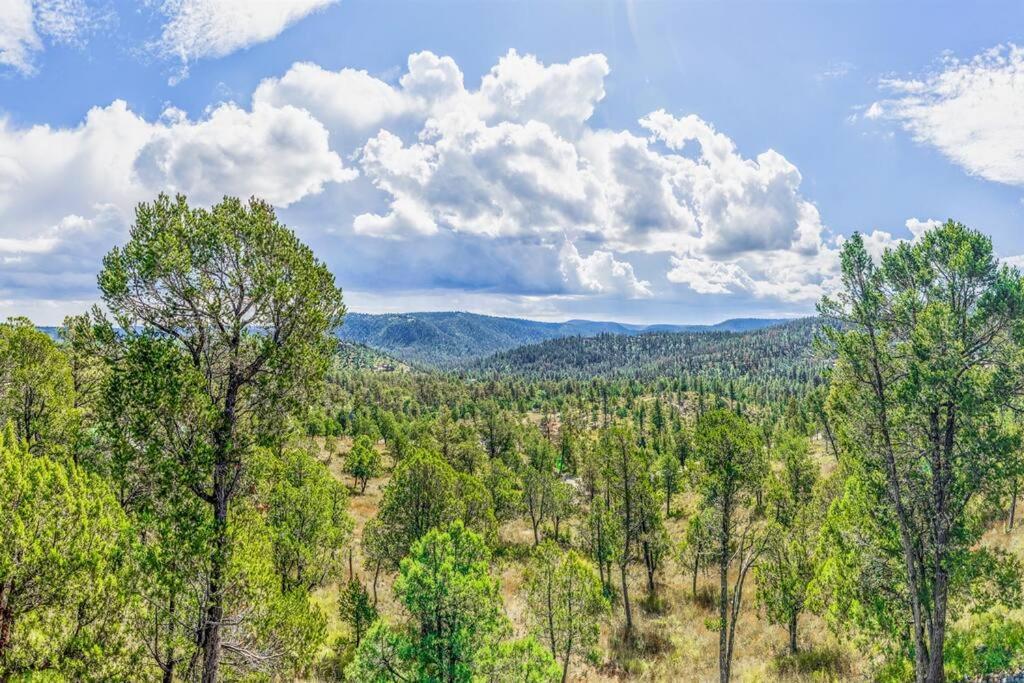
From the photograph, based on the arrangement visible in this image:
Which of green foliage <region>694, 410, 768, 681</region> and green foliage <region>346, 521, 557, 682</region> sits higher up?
green foliage <region>694, 410, 768, 681</region>

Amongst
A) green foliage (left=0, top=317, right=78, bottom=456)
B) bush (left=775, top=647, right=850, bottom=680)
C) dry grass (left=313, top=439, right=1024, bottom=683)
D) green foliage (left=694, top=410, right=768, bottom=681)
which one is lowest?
dry grass (left=313, top=439, right=1024, bottom=683)

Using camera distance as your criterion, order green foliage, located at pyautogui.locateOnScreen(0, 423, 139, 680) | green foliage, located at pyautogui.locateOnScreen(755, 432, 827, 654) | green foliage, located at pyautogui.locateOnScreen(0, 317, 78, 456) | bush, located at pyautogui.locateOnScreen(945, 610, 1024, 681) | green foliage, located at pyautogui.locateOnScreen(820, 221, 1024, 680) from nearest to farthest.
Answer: green foliage, located at pyautogui.locateOnScreen(0, 423, 139, 680) < green foliage, located at pyautogui.locateOnScreen(820, 221, 1024, 680) < bush, located at pyautogui.locateOnScreen(945, 610, 1024, 681) < green foliage, located at pyautogui.locateOnScreen(0, 317, 78, 456) < green foliage, located at pyautogui.locateOnScreen(755, 432, 827, 654)

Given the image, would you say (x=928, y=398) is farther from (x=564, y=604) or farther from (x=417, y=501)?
(x=417, y=501)

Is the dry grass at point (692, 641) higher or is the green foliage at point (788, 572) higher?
the green foliage at point (788, 572)

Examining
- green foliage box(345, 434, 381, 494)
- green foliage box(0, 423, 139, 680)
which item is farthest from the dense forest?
green foliage box(345, 434, 381, 494)

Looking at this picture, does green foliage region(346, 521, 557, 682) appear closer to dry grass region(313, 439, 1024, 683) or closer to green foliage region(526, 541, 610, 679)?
green foliage region(526, 541, 610, 679)

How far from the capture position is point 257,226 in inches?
446

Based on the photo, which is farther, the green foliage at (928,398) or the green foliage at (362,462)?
the green foliage at (362,462)

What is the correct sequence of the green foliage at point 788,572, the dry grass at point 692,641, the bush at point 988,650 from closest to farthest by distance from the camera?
1. the bush at point 988,650
2. the dry grass at point 692,641
3. the green foliage at point 788,572

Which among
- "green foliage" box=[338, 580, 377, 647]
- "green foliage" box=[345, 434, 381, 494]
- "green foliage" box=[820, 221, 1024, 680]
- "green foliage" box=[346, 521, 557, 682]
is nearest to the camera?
"green foliage" box=[820, 221, 1024, 680]

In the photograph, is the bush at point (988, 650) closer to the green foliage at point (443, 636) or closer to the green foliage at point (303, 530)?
the green foliage at point (443, 636)

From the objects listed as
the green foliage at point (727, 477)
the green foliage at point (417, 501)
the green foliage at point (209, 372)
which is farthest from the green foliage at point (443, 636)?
the green foliage at point (417, 501)

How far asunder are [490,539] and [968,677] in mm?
25874

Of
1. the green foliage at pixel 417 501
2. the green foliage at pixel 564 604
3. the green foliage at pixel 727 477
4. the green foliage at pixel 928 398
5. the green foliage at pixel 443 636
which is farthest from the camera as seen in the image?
the green foliage at pixel 417 501
